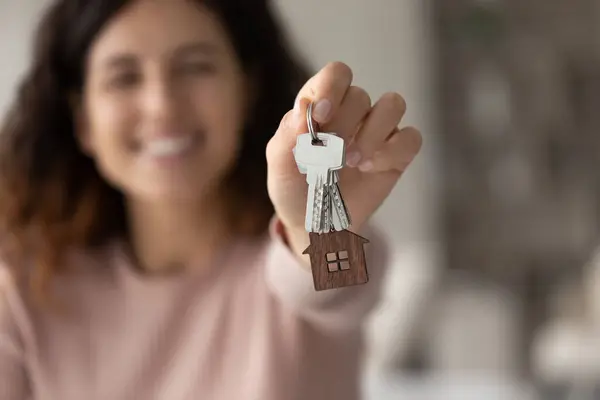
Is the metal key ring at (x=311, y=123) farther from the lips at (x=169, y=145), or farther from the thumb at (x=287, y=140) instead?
the lips at (x=169, y=145)

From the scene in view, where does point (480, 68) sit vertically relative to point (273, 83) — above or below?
above

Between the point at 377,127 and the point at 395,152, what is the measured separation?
0.02 meters

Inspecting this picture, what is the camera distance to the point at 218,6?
36cm

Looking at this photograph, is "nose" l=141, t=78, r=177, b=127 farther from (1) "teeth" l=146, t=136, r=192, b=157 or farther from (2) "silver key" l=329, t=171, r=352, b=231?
(2) "silver key" l=329, t=171, r=352, b=231

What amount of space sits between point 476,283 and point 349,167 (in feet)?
3.72

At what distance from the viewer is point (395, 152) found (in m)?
0.28

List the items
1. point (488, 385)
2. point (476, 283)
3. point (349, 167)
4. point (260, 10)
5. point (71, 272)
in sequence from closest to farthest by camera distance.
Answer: point (349, 167) → point (260, 10) → point (71, 272) → point (488, 385) → point (476, 283)

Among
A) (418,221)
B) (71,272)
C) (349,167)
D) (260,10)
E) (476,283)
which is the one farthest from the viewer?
(476,283)

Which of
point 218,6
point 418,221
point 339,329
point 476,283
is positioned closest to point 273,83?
point 218,6

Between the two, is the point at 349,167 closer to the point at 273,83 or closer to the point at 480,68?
the point at 273,83

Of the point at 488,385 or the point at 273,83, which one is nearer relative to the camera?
the point at 273,83

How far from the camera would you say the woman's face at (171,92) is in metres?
0.35

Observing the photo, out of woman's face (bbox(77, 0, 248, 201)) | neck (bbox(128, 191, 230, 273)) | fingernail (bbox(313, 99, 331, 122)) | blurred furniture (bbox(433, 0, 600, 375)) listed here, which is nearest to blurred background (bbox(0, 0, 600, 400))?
blurred furniture (bbox(433, 0, 600, 375))

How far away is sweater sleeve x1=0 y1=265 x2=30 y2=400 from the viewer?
456mm
